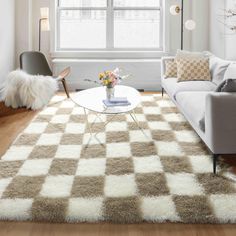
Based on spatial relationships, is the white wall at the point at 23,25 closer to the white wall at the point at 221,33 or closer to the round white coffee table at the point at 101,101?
the round white coffee table at the point at 101,101

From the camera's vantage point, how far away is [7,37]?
21.9 ft

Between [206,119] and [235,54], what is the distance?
3.06 m

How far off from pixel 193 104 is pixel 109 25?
3.97m

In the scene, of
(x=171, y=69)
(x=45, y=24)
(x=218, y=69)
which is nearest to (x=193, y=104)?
(x=218, y=69)

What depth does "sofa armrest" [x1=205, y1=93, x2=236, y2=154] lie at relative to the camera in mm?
3045

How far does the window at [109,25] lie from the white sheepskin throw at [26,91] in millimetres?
1940

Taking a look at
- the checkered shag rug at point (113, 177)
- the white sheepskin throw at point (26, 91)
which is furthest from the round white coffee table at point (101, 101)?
the white sheepskin throw at point (26, 91)

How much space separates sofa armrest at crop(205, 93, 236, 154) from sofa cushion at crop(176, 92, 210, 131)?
395mm

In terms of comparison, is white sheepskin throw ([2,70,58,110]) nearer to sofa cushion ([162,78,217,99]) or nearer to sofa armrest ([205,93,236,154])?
sofa cushion ([162,78,217,99])

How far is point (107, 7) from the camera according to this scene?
7.51m

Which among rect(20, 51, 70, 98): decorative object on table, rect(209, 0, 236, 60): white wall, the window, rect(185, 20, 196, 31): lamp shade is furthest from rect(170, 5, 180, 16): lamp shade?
rect(20, 51, 70, 98): decorative object on table

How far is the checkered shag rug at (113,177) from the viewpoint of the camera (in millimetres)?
2430

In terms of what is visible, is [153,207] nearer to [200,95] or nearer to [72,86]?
[200,95]

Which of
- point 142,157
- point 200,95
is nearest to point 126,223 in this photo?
point 142,157
